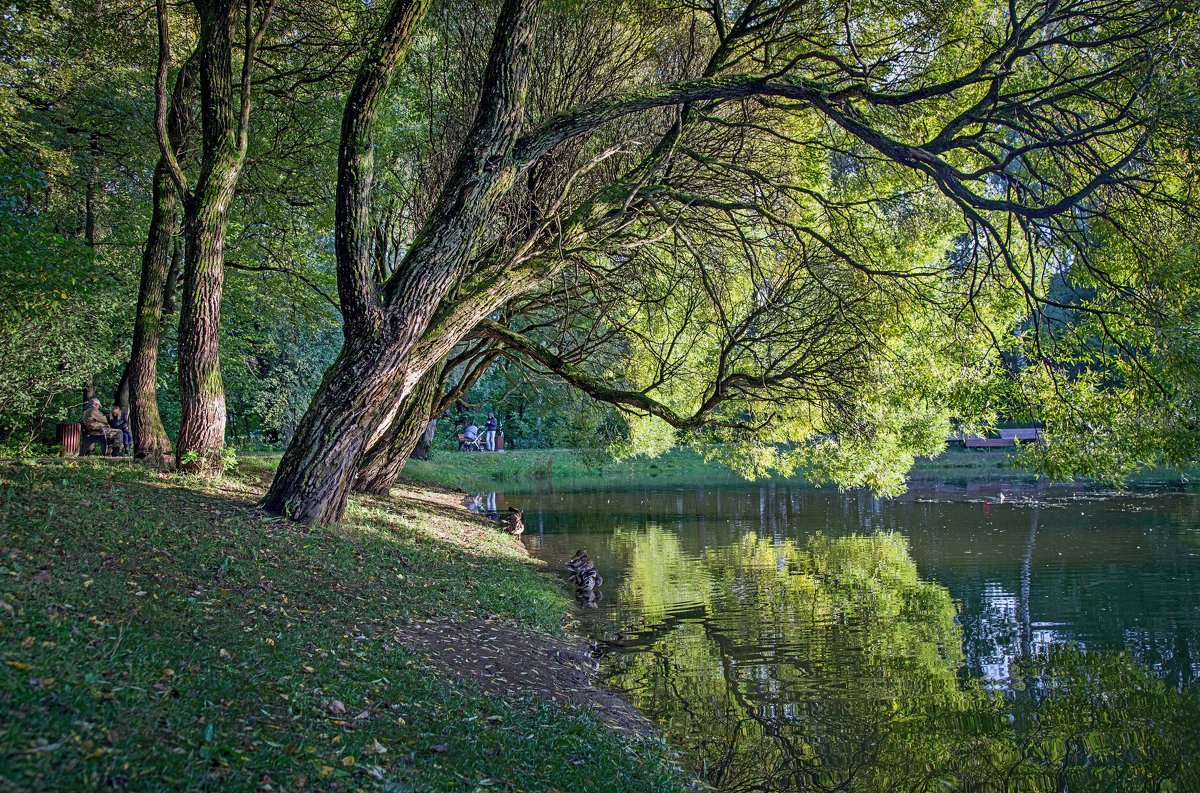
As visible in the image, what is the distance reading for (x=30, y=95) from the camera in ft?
55.7

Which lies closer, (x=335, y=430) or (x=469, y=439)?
(x=335, y=430)

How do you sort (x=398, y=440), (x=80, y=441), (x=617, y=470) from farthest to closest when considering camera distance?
(x=617, y=470), (x=80, y=441), (x=398, y=440)

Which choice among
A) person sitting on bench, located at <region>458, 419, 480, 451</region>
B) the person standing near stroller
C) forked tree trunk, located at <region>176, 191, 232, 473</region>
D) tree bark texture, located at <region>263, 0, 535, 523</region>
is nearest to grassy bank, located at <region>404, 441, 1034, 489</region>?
the person standing near stroller

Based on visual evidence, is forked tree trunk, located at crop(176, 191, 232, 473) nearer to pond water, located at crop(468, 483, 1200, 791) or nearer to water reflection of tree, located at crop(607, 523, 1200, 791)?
pond water, located at crop(468, 483, 1200, 791)

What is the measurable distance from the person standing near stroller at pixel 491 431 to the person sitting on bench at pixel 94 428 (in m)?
34.5

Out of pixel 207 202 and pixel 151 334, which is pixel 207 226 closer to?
pixel 207 202

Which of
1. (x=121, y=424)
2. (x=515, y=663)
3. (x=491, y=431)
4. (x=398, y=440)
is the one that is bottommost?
(x=515, y=663)

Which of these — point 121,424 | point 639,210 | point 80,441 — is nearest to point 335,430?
point 639,210

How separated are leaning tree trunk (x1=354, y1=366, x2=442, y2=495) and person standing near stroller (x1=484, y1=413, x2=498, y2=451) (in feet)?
111

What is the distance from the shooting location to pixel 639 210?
13.7 m

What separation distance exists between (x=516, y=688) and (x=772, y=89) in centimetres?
760

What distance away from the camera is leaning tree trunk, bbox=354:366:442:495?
19.0 metres

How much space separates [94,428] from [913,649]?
18342 mm

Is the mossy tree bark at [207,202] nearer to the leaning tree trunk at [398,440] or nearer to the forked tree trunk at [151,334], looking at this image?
the forked tree trunk at [151,334]
